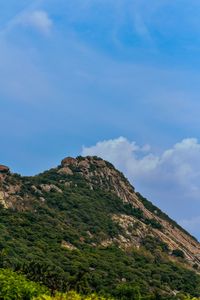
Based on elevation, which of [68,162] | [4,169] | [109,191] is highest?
[68,162]

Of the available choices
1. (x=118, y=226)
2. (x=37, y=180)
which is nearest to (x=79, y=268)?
(x=118, y=226)

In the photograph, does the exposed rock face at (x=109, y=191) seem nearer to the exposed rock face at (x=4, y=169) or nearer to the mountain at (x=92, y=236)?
the exposed rock face at (x=4, y=169)

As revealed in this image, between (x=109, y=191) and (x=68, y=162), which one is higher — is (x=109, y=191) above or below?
below

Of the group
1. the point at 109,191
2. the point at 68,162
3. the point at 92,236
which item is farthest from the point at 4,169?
the point at 109,191

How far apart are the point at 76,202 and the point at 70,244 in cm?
2803

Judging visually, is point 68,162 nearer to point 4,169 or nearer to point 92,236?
point 4,169

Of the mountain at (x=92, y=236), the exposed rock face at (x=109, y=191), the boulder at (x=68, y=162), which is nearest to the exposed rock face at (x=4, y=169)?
the exposed rock face at (x=109, y=191)

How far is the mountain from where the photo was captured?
83812 millimetres

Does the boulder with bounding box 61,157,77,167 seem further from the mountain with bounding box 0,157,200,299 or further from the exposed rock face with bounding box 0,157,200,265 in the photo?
the mountain with bounding box 0,157,200,299

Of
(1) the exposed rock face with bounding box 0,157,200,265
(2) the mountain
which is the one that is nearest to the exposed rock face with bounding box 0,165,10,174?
(1) the exposed rock face with bounding box 0,157,200,265

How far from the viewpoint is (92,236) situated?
11788cm

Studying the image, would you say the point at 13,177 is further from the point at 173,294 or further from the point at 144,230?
the point at 173,294

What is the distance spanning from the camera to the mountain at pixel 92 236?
83812 millimetres

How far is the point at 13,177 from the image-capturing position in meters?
127
